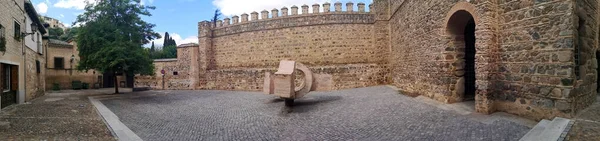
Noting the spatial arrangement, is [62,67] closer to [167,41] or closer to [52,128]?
[167,41]

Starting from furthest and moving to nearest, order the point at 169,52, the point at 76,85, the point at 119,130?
the point at 169,52, the point at 76,85, the point at 119,130

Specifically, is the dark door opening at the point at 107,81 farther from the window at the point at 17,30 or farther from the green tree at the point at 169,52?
the window at the point at 17,30

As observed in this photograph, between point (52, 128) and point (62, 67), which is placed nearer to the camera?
point (52, 128)

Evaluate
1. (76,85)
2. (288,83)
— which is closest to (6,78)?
(288,83)

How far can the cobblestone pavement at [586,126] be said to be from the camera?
4004 millimetres

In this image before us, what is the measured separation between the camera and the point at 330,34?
16328mm

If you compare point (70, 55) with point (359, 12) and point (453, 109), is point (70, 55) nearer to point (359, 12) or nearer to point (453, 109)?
point (359, 12)

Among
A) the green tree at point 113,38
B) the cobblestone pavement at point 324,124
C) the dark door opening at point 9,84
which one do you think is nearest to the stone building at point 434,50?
the cobblestone pavement at point 324,124

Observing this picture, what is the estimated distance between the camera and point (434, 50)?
819cm

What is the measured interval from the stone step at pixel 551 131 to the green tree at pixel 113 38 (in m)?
14.9

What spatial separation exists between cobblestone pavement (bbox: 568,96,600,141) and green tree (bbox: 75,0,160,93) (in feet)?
50.4

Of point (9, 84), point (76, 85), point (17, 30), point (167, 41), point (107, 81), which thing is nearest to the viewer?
point (9, 84)

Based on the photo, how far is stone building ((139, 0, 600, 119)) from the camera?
207 inches

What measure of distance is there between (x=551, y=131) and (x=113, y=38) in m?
16.5
